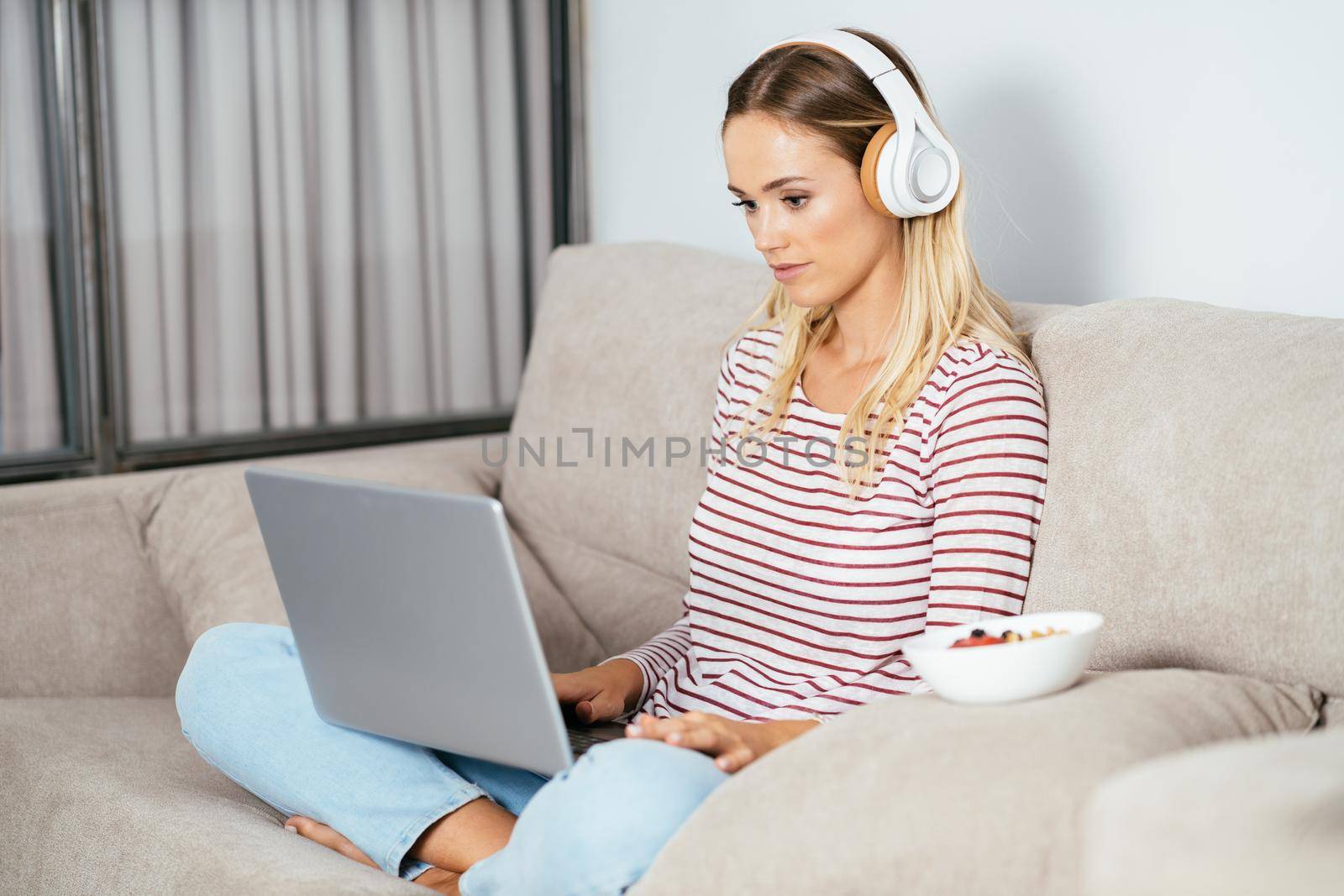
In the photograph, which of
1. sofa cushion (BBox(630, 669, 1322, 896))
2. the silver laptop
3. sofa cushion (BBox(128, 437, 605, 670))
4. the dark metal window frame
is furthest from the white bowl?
the dark metal window frame

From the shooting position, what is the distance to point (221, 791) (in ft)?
4.65

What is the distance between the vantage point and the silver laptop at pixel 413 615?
1.00 meters

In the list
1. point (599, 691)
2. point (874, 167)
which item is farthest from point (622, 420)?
point (874, 167)

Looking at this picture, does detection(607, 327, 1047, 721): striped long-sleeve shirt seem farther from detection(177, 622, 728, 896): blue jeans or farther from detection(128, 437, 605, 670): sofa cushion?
detection(128, 437, 605, 670): sofa cushion

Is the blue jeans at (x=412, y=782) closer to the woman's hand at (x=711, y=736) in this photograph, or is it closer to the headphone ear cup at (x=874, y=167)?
the woman's hand at (x=711, y=736)

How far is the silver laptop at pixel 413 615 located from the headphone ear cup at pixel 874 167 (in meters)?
0.57

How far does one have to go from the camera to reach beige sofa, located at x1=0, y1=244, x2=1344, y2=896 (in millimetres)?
826

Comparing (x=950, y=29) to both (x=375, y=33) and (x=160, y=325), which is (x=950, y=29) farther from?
(x=160, y=325)

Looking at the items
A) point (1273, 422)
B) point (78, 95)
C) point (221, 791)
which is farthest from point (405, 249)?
point (1273, 422)

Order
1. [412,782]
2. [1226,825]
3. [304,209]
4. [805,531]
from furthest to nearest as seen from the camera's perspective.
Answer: [304,209] → [805,531] → [412,782] → [1226,825]

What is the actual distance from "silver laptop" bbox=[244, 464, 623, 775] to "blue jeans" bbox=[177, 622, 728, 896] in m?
0.05

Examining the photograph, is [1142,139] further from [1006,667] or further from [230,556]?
[230,556]

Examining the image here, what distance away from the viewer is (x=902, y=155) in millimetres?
1289

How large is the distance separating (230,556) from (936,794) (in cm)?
129
